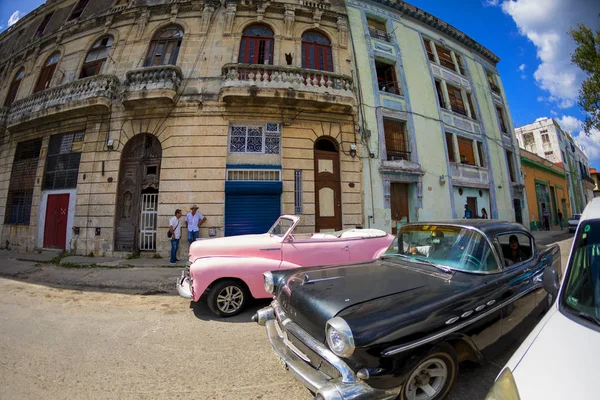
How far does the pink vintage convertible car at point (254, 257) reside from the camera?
3486 millimetres

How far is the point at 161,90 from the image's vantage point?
326 inches

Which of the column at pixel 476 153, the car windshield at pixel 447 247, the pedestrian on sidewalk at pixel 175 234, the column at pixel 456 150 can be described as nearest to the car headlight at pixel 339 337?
the car windshield at pixel 447 247

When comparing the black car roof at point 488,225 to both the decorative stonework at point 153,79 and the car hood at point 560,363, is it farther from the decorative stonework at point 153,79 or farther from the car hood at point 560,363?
the decorative stonework at point 153,79

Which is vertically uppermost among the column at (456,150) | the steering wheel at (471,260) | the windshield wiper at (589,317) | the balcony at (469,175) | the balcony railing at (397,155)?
the column at (456,150)

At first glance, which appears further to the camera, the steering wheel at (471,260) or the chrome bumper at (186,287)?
the chrome bumper at (186,287)

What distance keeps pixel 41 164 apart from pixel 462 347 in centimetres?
1485

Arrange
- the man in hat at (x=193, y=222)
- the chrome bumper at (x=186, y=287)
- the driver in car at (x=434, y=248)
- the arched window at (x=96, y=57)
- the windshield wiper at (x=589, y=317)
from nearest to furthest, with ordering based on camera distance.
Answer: the windshield wiper at (x=589, y=317)
the driver in car at (x=434, y=248)
the chrome bumper at (x=186, y=287)
the man in hat at (x=193, y=222)
the arched window at (x=96, y=57)

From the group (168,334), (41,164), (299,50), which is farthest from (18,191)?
(299,50)

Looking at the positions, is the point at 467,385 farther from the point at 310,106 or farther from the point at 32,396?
the point at 310,106

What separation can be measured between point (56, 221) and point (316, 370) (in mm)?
12298

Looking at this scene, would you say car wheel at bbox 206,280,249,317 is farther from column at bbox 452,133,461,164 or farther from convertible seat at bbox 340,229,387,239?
column at bbox 452,133,461,164

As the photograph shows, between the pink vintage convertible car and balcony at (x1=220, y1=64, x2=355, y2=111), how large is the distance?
5.97m

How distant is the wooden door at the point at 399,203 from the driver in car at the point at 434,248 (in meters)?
7.62

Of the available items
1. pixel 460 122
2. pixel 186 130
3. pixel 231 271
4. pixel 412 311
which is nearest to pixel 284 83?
pixel 186 130
